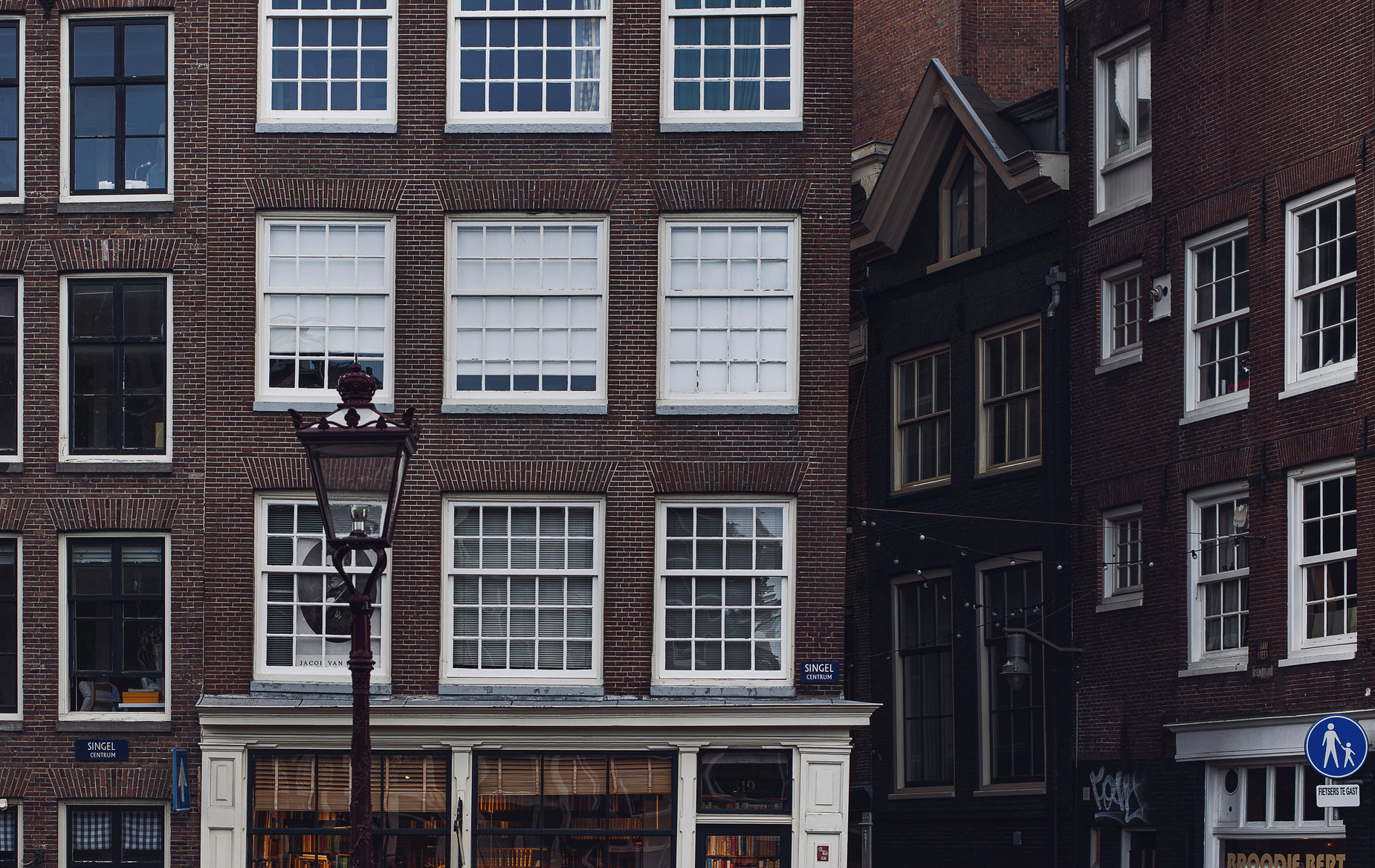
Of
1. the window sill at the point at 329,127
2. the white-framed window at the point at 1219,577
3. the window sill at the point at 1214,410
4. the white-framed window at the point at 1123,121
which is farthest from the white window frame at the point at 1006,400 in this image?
the window sill at the point at 329,127

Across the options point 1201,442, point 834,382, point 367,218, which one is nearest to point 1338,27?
point 1201,442

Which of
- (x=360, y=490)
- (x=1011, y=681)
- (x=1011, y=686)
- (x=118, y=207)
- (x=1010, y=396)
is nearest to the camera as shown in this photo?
(x=360, y=490)

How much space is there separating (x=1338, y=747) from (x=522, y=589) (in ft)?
29.2

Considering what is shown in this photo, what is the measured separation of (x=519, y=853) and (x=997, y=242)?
41.3 ft

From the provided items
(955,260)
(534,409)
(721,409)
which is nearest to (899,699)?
(955,260)

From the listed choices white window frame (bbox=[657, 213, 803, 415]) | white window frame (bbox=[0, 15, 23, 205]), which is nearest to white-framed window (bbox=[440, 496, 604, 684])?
white window frame (bbox=[657, 213, 803, 415])

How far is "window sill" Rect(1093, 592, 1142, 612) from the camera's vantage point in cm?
2520

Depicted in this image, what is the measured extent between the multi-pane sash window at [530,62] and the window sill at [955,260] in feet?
29.8

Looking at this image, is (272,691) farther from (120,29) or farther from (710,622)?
(120,29)

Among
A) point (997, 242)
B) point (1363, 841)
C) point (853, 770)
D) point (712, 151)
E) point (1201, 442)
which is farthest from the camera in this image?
point (853, 770)

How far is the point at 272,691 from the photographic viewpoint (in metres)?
21.3

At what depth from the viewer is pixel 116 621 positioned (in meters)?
22.1

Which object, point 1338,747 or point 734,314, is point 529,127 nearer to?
point 734,314

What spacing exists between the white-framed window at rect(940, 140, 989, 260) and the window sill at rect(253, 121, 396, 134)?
11.0 m
